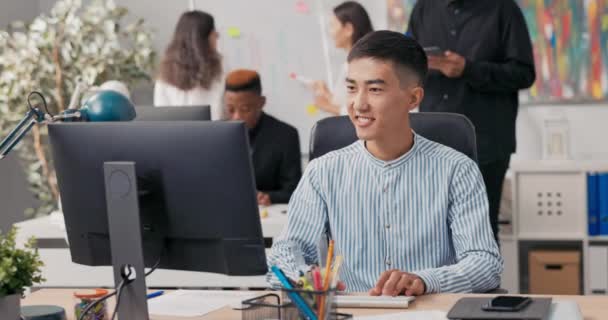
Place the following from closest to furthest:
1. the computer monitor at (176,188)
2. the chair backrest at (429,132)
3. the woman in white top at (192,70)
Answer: the computer monitor at (176,188), the chair backrest at (429,132), the woman in white top at (192,70)

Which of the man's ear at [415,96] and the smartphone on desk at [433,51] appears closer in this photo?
the man's ear at [415,96]

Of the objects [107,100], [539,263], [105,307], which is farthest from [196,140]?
[539,263]

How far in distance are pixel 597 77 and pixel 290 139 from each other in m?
1.69

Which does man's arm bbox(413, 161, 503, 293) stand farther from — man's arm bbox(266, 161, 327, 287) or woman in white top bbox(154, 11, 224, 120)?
woman in white top bbox(154, 11, 224, 120)

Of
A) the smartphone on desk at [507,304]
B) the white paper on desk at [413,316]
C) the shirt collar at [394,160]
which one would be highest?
the shirt collar at [394,160]

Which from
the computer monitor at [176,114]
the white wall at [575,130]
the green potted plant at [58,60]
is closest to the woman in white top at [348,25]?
the white wall at [575,130]

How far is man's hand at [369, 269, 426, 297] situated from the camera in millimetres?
1842

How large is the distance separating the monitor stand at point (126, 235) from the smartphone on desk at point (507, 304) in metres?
0.59

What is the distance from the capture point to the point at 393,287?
72.4 inches

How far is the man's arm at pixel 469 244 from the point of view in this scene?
6.47 ft

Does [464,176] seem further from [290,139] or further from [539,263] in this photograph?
[539,263]

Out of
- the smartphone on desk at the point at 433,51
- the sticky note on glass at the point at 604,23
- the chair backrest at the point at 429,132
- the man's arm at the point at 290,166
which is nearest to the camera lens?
the chair backrest at the point at 429,132

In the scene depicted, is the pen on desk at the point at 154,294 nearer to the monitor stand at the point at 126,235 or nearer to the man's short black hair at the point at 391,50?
the monitor stand at the point at 126,235

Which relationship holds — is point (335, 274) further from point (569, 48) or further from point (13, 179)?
point (13, 179)
